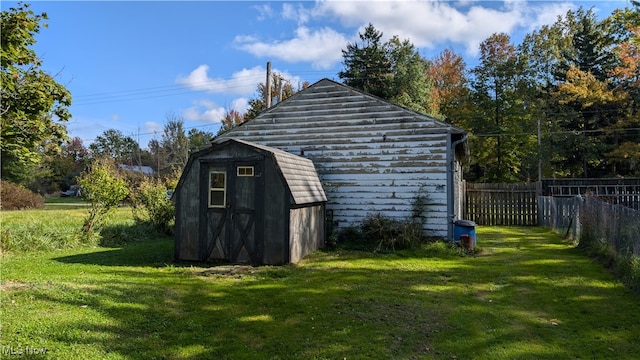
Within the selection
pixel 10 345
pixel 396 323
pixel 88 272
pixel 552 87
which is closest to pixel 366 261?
pixel 396 323

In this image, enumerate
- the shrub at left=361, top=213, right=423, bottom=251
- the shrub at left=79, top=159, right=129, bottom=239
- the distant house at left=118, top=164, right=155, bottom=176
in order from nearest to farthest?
the shrub at left=361, top=213, right=423, bottom=251 < the shrub at left=79, top=159, right=129, bottom=239 < the distant house at left=118, top=164, right=155, bottom=176

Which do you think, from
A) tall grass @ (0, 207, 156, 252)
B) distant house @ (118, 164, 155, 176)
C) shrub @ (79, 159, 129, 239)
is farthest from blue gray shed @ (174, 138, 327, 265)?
distant house @ (118, 164, 155, 176)

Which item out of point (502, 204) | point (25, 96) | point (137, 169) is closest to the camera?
point (25, 96)

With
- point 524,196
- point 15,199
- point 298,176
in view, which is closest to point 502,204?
point 524,196

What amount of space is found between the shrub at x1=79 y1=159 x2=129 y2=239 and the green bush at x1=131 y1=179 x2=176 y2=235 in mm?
1825

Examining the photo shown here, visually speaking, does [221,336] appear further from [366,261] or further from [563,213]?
[563,213]

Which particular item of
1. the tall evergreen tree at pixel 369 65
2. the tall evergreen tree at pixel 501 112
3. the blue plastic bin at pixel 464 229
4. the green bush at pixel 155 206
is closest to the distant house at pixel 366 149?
the blue plastic bin at pixel 464 229

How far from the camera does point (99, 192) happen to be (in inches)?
457

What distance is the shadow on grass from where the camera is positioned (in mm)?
4078

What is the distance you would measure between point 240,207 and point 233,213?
222 mm

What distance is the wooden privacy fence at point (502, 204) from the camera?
56.4 feet

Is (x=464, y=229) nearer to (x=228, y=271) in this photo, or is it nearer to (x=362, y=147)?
(x=362, y=147)

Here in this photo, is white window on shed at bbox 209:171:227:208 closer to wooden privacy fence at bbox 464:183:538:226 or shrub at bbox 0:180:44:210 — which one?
wooden privacy fence at bbox 464:183:538:226

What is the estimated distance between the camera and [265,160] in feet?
28.4
